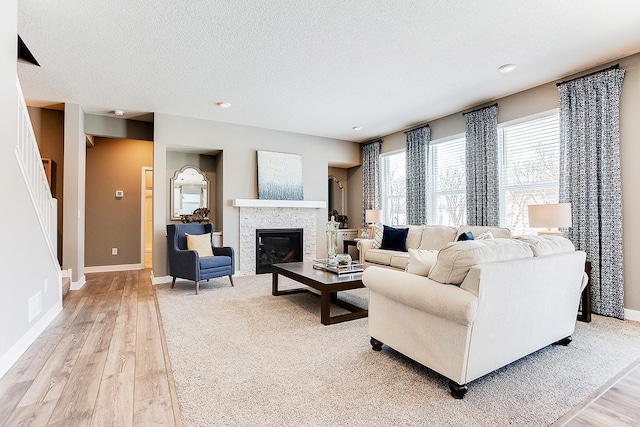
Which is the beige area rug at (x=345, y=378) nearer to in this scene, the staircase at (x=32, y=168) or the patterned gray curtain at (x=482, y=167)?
the staircase at (x=32, y=168)

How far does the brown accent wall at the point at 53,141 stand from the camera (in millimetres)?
4906

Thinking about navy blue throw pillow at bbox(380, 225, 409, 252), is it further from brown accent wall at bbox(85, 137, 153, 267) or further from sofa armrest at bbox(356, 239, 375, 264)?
brown accent wall at bbox(85, 137, 153, 267)

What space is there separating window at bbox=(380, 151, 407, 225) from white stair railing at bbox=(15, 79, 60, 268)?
17.0 ft

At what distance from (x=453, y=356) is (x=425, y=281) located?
436 mm

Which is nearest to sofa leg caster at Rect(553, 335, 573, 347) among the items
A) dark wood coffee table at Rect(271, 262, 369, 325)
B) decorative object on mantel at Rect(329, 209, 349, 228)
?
dark wood coffee table at Rect(271, 262, 369, 325)

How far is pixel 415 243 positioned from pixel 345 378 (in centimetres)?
328

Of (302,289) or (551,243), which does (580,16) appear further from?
(302,289)

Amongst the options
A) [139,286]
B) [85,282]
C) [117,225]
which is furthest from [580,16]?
[117,225]

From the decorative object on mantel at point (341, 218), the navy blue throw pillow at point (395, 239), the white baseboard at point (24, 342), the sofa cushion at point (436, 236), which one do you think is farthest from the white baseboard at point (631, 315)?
the white baseboard at point (24, 342)

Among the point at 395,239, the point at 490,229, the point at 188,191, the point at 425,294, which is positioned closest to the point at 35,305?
the point at 425,294

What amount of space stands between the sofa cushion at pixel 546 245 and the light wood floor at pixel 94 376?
239cm

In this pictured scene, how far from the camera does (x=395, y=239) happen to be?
5.09 metres

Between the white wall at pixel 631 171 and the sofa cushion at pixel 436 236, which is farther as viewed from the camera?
the sofa cushion at pixel 436 236

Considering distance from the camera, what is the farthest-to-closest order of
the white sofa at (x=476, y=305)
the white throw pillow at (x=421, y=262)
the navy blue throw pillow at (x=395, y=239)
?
the navy blue throw pillow at (x=395, y=239) → the white throw pillow at (x=421, y=262) → the white sofa at (x=476, y=305)
